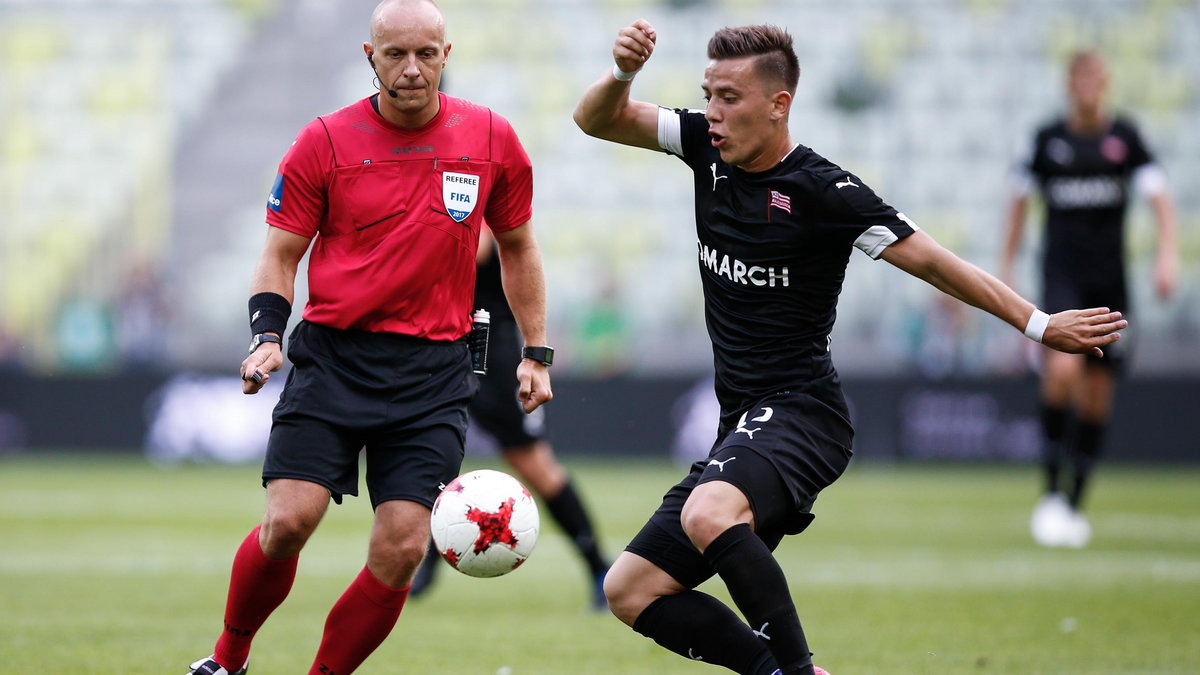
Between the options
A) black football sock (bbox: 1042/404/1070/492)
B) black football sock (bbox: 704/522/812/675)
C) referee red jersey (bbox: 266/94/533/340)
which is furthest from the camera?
black football sock (bbox: 1042/404/1070/492)

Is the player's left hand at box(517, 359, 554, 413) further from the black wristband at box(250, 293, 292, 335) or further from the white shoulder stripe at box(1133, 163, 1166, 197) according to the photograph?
the white shoulder stripe at box(1133, 163, 1166, 197)

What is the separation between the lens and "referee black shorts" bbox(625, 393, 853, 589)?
4574 mm

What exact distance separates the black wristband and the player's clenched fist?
1336mm

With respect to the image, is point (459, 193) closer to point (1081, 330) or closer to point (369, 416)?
point (369, 416)

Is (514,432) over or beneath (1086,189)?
beneath

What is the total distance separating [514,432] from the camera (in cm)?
791

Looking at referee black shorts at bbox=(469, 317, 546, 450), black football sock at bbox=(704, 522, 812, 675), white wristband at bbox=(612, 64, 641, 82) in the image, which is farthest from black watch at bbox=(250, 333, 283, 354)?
referee black shorts at bbox=(469, 317, 546, 450)

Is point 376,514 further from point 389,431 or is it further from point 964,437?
point 964,437

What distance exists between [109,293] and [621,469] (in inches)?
362

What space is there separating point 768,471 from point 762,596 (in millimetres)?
391

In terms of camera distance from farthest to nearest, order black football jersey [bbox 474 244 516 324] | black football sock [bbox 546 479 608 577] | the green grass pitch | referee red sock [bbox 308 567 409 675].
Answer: black football jersey [bbox 474 244 516 324] → black football sock [bbox 546 479 608 577] → the green grass pitch → referee red sock [bbox 308 567 409 675]

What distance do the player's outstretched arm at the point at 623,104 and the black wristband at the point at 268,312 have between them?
3.81ft

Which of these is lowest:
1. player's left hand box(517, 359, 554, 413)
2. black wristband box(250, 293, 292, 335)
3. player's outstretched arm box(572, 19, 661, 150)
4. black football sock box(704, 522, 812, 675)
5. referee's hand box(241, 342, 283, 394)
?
black football sock box(704, 522, 812, 675)

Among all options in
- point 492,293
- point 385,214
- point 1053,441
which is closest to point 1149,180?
point 1053,441
